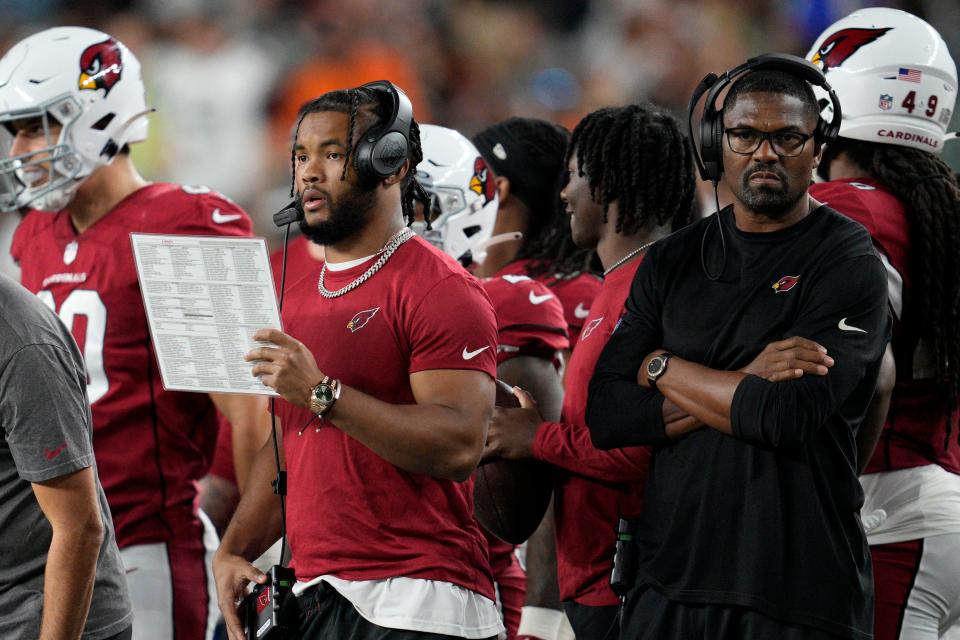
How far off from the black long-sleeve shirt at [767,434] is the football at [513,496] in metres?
0.49

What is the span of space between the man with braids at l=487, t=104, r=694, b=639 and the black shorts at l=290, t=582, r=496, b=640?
0.65 metres

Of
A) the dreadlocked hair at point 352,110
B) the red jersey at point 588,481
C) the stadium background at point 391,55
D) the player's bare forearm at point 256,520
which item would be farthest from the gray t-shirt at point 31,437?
the stadium background at point 391,55

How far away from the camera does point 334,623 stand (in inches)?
99.5

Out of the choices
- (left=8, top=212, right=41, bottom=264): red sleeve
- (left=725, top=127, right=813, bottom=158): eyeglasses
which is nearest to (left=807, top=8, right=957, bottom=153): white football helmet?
(left=725, top=127, right=813, bottom=158): eyeglasses

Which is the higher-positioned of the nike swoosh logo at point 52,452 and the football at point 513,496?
the nike swoosh logo at point 52,452

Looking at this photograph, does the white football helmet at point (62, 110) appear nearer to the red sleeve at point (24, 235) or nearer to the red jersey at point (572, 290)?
the red sleeve at point (24, 235)

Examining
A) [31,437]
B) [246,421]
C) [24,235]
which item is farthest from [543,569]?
[24,235]

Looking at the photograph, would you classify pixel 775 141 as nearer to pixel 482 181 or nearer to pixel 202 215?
pixel 482 181

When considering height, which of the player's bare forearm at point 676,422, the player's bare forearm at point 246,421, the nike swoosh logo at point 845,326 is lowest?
the player's bare forearm at point 246,421

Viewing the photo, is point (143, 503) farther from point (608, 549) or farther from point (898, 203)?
point (898, 203)

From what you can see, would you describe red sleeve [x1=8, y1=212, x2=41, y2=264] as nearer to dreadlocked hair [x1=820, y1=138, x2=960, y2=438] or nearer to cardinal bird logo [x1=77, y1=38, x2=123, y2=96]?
cardinal bird logo [x1=77, y1=38, x2=123, y2=96]

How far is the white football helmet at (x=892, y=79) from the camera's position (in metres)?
3.37

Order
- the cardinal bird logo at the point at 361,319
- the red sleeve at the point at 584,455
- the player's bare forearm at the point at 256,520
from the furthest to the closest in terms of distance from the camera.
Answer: the red sleeve at the point at 584,455 → the player's bare forearm at the point at 256,520 → the cardinal bird logo at the point at 361,319

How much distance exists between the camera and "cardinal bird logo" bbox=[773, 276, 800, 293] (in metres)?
2.54
